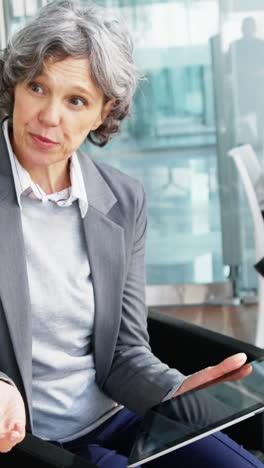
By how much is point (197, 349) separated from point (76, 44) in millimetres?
742

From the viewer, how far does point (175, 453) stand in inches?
66.0

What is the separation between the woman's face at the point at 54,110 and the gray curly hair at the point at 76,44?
0.06 ft

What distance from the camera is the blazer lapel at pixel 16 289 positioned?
1.61 metres

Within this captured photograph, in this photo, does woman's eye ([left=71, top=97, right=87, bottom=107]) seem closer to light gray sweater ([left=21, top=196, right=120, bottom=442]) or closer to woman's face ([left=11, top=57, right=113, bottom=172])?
woman's face ([left=11, top=57, right=113, bottom=172])

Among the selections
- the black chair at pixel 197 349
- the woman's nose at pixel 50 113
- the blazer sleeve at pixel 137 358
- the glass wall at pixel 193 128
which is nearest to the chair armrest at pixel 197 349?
the black chair at pixel 197 349

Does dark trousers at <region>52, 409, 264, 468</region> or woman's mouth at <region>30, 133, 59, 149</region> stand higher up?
woman's mouth at <region>30, 133, 59, 149</region>

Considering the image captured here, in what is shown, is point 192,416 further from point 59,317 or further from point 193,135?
point 193,135

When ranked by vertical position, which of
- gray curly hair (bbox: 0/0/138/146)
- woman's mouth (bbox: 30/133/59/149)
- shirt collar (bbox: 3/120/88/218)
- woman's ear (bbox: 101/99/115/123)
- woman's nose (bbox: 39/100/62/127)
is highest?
gray curly hair (bbox: 0/0/138/146)

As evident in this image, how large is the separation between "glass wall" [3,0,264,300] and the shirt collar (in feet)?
9.69

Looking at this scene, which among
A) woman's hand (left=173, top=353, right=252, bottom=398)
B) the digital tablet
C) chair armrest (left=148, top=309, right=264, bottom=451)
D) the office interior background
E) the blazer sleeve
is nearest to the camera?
the digital tablet

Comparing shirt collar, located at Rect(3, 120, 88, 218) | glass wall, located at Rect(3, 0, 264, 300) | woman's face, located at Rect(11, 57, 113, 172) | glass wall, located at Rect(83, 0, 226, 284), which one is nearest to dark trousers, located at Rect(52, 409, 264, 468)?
shirt collar, located at Rect(3, 120, 88, 218)

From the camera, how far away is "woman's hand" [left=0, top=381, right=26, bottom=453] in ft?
4.40

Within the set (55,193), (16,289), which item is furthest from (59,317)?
(55,193)

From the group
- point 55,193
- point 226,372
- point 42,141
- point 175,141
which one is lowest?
point 175,141
